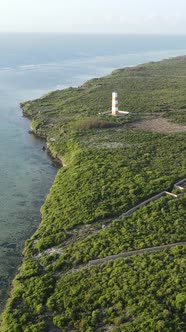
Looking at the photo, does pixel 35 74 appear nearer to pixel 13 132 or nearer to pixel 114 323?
pixel 13 132

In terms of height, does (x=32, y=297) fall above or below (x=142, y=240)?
below

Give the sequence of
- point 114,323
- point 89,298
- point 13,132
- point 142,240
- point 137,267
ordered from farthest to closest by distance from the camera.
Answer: point 13,132 → point 142,240 → point 137,267 → point 89,298 → point 114,323

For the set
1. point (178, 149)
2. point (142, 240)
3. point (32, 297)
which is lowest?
point (32, 297)

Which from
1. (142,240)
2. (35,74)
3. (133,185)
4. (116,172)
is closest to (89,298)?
(142,240)

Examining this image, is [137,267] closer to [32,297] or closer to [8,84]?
[32,297]

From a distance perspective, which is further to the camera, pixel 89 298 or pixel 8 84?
pixel 8 84

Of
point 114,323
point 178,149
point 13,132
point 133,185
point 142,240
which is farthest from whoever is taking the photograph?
point 13,132
